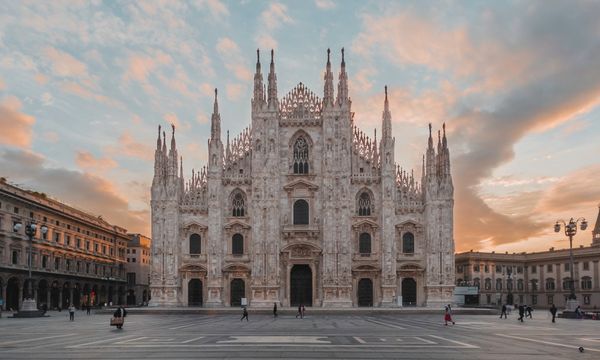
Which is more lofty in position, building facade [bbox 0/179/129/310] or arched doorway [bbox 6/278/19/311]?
building facade [bbox 0/179/129/310]

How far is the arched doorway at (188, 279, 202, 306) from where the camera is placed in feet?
222

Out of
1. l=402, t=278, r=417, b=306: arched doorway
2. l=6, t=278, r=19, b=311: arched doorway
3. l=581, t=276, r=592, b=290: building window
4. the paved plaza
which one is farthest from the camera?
l=581, t=276, r=592, b=290: building window

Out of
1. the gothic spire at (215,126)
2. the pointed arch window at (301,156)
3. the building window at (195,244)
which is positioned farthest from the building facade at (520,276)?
the gothic spire at (215,126)

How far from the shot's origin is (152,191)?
68188 mm

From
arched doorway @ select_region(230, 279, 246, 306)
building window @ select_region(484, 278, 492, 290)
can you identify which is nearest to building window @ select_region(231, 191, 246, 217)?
arched doorway @ select_region(230, 279, 246, 306)

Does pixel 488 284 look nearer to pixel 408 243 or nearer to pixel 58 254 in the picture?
pixel 408 243

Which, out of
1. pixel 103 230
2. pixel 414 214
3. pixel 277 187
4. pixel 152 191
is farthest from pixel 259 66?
pixel 103 230

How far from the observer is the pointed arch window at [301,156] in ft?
226

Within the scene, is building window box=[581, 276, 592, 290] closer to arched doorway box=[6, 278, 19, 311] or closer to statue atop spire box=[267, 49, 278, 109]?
statue atop spire box=[267, 49, 278, 109]

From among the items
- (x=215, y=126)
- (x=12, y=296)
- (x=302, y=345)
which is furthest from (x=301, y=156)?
(x=302, y=345)

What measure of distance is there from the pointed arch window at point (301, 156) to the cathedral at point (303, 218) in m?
0.11

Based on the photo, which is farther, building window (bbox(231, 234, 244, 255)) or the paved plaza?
building window (bbox(231, 234, 244, 255))

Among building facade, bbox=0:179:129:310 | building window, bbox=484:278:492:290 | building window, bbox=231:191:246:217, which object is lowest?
building window, bbox=484:278:492:290

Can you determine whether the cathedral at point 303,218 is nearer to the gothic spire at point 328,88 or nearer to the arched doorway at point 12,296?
the gothic spire at point 328,88
